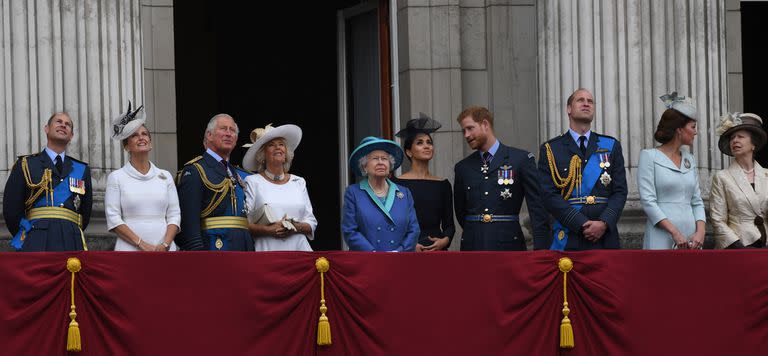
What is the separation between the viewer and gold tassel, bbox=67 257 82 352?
10.4 metres

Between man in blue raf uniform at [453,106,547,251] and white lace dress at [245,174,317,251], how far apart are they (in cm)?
120

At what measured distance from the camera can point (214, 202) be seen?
11.9m

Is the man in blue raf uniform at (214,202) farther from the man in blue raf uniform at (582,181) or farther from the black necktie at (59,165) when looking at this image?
the man in blue raf uniform at (582,181)

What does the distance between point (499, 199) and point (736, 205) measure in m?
1.85

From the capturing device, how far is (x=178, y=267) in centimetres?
1064

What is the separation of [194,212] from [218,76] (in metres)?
9.10

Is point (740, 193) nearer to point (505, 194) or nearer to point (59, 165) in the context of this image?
point (505, 194)

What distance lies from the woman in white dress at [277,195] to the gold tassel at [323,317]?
1.17 meters

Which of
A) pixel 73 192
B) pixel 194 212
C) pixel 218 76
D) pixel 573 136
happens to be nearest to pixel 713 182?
pixel 573 136

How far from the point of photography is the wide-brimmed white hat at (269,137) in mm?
12172

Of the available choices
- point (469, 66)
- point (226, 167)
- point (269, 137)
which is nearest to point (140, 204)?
point (226, 167)

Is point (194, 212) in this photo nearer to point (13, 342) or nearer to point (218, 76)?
point (13, 342)

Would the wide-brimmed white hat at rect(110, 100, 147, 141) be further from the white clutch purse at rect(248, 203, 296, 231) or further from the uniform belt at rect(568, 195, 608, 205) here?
the uniform belt at rect(568, 195, 608, 205)

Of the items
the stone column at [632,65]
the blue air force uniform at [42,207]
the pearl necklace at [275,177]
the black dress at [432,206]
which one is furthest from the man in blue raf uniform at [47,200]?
the stone column at [632,65]
